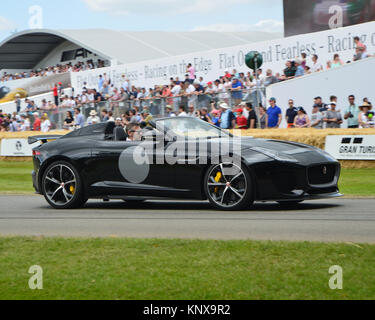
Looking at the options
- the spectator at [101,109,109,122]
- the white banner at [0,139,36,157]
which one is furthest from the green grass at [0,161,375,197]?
the spectator at [101,109,109,122]

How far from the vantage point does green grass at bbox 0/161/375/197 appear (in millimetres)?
12851

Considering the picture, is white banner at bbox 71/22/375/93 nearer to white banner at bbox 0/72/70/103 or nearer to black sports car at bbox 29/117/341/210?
white banner at bbox 0/72/70/103

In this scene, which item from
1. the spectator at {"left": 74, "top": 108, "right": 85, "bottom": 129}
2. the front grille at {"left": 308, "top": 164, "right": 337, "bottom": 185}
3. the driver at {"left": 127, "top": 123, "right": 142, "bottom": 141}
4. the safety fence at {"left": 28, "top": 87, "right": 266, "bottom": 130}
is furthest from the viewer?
the spectator at {"left": 74, "top": 108, "right": 85, "bottom": 129}

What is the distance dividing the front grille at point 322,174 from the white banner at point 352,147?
694 cm

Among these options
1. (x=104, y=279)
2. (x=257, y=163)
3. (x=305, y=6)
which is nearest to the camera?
(x=104, y=279)

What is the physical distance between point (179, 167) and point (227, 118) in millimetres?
9762

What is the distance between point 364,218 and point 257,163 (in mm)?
1557

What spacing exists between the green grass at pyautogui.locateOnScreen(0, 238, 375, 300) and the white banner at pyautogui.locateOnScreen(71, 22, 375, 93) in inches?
633

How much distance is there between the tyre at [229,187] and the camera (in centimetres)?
907

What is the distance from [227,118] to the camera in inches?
755

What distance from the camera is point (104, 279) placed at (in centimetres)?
510
